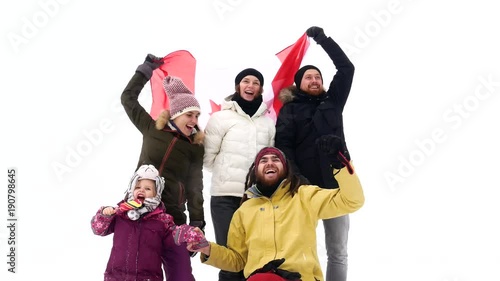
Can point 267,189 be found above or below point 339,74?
below

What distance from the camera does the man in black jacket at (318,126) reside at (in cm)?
406

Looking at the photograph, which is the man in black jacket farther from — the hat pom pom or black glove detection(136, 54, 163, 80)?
black glove detection(136, 54, 163, 80)

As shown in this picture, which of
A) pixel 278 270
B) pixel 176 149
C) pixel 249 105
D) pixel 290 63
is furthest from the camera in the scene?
pixel 290 63

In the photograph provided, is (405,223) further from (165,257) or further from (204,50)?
(165,257)

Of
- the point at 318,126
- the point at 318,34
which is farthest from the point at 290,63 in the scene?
the point at 318,126

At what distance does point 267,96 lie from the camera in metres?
4.93

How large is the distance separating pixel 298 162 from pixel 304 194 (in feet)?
2.00

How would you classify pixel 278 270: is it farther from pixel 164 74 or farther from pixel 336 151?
pixel 164 74

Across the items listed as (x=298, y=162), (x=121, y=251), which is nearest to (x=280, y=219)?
(x=298, y=162)

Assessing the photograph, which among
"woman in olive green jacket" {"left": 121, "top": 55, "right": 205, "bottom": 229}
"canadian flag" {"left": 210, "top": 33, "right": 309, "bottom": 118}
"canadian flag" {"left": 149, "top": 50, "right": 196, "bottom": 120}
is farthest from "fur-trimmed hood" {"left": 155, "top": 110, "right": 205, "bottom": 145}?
"canadian flag" {"left": 210, "top": 33, "right": 309, "bottom": 118}

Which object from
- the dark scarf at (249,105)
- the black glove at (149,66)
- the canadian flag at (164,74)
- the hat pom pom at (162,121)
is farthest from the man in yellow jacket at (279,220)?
the canadian flag at (164,74)

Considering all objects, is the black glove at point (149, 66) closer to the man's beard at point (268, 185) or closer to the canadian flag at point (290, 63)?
the canadian flag at point (290, 63)

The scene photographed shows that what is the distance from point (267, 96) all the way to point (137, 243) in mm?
1944

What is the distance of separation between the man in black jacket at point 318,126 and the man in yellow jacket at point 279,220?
341mm
